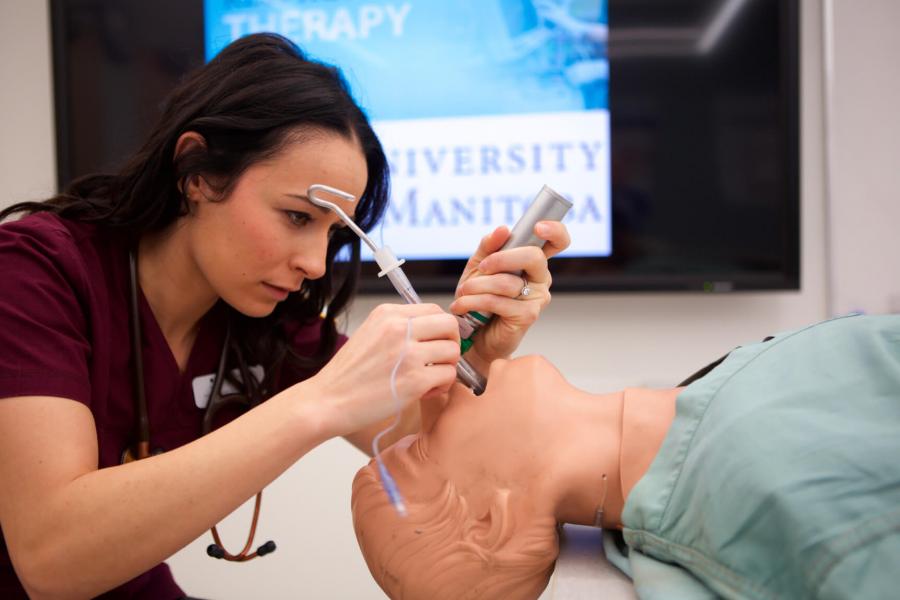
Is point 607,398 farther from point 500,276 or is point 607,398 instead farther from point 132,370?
point 132,370

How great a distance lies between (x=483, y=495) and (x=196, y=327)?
0.67 m

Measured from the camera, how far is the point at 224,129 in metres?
1.05

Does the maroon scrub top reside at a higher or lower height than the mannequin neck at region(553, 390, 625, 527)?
higher

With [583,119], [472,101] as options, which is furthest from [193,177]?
[583,119]

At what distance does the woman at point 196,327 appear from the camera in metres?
0.82

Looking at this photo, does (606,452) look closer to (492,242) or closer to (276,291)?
(492,242)

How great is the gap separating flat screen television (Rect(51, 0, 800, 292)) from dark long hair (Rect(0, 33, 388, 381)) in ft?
2.56

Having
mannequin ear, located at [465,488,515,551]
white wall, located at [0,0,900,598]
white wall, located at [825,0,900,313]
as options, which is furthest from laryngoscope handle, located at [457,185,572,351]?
white wall, located at [825,0,900,313]

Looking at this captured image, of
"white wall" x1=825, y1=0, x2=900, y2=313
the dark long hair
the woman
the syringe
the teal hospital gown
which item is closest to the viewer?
the teal hospital gown

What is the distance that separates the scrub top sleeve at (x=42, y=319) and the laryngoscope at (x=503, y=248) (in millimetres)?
360

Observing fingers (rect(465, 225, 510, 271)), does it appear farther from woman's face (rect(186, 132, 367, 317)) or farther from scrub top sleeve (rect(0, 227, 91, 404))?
scrub top sleeve (rect(0, 227, 91, 404))

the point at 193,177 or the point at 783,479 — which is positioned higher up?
the point at 193,177

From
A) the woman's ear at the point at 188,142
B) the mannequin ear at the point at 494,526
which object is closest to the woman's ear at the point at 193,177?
the woman's ear at the point at 188,142

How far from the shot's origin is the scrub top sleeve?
0.88 meters
